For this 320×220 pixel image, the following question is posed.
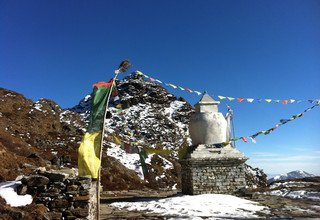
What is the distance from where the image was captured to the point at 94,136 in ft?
32.8

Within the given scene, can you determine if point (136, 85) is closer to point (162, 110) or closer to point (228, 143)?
point (162, 110)

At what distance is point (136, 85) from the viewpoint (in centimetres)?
11344

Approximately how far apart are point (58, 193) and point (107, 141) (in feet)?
139

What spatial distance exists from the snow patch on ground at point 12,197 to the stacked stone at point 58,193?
0.15 meters

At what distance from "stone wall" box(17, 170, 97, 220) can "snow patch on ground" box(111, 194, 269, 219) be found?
499 cm

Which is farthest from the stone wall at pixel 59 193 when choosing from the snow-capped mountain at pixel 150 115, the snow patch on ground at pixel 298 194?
the snow-capped mountain at pixel 150 115

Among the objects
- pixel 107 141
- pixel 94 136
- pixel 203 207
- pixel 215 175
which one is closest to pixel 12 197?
pixel 94 136

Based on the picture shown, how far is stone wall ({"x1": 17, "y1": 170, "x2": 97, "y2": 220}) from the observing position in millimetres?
8336

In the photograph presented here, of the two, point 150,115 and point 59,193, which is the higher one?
point 150,115

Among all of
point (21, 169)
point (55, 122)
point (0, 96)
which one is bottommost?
point (21, 169)

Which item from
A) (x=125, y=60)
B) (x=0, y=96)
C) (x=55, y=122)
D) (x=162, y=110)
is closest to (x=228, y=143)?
(x=125, y=60)

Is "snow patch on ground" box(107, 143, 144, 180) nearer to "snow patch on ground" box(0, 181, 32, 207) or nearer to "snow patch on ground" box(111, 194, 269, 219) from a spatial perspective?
"snow patch on ground" box(111, 194, 269, 219)

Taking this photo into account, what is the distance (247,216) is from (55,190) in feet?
25.6

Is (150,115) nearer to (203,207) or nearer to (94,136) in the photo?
(203,207)
